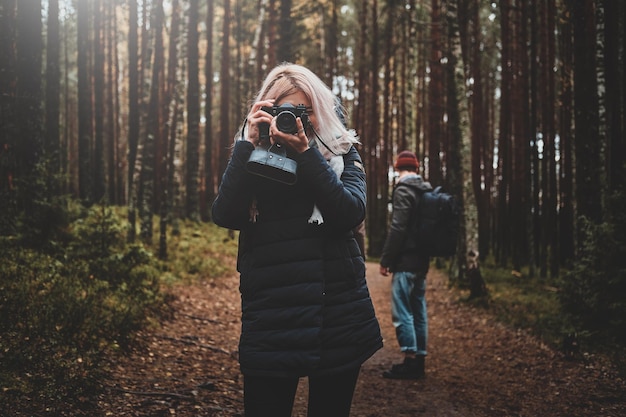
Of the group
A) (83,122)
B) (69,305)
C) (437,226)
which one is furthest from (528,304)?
(83,122)

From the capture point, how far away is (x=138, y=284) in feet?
25.5

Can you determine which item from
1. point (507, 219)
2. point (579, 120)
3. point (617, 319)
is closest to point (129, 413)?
point (617, 319)

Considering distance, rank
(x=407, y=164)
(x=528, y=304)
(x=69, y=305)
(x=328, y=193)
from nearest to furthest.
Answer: (x=328, y=193) → (x=69, y=305) → (x=407, y=164) → (x=528, y=304)

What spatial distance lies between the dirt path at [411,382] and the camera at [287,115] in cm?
322

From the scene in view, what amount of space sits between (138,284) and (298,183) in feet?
21.3

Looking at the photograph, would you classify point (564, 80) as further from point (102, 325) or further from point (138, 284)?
point (102, 325)

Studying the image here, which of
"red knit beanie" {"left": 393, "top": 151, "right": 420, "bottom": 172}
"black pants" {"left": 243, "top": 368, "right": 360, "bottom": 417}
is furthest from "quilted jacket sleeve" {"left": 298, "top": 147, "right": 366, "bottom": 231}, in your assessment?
"red knit beanie" {"left": 393, "top": 151, "right": 420, "bottom": 172}

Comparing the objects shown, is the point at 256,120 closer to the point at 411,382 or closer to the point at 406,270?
the point at 406,270

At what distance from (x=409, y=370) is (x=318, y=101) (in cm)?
441

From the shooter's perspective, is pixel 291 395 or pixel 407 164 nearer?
pixel 291 395

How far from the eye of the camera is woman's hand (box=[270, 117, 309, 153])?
194cm

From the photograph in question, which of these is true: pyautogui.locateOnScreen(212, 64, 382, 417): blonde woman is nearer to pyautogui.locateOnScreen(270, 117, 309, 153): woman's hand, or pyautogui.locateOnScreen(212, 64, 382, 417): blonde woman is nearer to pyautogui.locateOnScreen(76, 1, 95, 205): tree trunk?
pyautogui.locateOnScreen(270, 117, 309, 153): woman's hand

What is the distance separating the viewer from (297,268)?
194 cm

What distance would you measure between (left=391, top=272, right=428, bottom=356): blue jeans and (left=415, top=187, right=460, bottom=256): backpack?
0.38m
